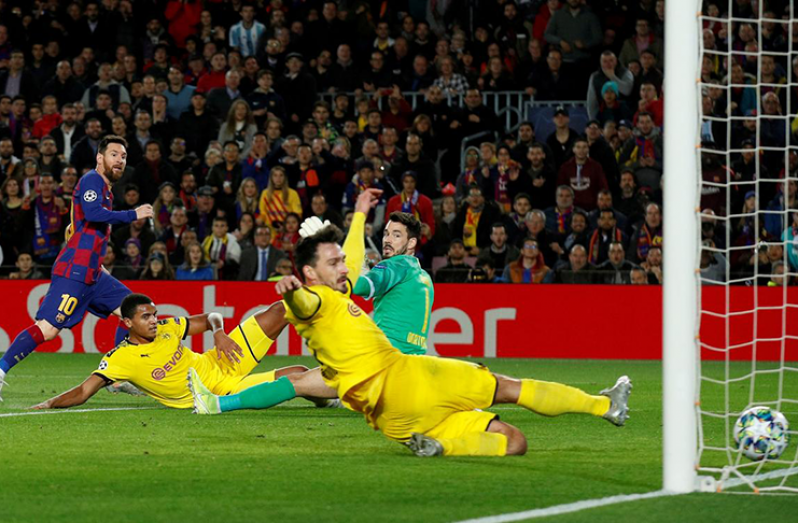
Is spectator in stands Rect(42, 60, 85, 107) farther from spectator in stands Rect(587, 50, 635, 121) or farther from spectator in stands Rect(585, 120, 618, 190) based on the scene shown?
spectator in stands Rect(585, 120, 618, 190)

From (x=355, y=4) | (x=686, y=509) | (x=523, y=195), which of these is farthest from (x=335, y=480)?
(x=355, y=4)

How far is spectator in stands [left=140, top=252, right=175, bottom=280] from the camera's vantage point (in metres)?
17.1

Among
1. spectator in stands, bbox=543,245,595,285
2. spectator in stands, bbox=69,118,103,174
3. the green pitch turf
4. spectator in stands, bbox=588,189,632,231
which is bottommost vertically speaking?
the green pitch turf

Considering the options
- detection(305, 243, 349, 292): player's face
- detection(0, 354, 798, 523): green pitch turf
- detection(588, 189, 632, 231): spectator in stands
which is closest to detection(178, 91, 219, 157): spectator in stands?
detection(588, 189, 632, 231): spectator in stands

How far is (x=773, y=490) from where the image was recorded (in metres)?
6.49

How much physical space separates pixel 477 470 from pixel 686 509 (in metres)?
1.44

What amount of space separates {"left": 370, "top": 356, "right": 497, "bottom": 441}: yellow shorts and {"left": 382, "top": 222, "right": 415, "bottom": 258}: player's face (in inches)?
79.5

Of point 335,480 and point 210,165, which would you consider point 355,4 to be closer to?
point 210,165

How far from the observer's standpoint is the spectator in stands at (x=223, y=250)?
17.3 metres

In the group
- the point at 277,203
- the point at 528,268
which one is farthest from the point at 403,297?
the point at 277,203

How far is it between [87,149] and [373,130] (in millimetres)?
4125

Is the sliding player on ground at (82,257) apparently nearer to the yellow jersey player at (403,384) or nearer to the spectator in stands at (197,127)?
the yellow jersey player at (403,384)

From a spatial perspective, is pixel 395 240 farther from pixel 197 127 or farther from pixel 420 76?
pixel 420 76

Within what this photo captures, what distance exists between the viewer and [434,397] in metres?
7.33
